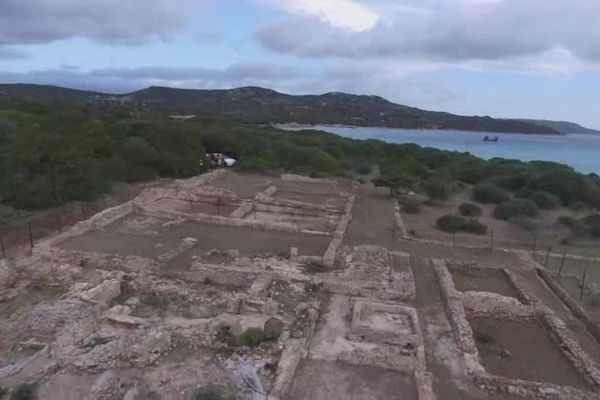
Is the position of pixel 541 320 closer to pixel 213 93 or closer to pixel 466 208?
pixel 466 208

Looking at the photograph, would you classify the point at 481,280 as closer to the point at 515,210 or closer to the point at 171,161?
the point at 515,210

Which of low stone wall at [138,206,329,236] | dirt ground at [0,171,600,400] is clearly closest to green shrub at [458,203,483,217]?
dirt ground at [0,171,600,400]

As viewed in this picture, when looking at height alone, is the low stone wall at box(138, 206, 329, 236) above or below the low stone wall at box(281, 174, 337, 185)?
above

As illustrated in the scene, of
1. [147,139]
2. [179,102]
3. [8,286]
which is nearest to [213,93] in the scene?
[179,102]

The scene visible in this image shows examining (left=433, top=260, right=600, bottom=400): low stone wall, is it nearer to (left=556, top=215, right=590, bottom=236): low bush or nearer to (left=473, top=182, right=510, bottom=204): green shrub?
(left=556, top=215, right=590, bottom=236): low bush

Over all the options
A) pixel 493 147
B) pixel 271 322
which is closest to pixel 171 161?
pixel 271 322
